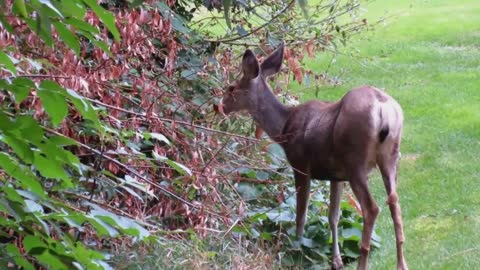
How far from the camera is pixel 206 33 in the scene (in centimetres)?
874

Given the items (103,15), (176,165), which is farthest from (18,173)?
(176,165)

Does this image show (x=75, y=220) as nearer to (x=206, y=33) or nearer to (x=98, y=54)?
(x=98, y=54)

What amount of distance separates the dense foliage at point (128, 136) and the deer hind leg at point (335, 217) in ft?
0.85

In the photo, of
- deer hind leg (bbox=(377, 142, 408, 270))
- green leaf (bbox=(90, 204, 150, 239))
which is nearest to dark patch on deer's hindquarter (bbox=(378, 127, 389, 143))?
deer hind leg (bbox=(377, 142, 408, 270))

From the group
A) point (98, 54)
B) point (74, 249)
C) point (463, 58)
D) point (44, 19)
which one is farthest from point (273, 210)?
point (463, 58)

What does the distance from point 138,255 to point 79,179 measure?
0.95 metres

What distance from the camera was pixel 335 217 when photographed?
711 cm

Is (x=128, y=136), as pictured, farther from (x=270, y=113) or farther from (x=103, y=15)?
(x=103, y=15)

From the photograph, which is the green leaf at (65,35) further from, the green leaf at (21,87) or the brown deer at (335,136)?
the brown deer at (335,136)

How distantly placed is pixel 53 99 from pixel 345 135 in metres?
4.18

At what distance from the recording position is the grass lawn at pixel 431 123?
7738 mm

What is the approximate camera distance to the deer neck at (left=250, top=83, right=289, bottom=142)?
744cm

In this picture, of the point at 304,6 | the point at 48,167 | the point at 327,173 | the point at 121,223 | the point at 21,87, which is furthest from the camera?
the point at 327,173

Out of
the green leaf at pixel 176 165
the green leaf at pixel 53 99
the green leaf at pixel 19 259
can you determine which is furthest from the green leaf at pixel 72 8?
the green leaf at pixel 176 165
